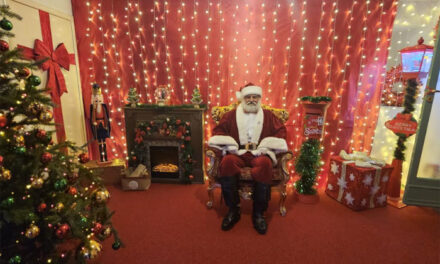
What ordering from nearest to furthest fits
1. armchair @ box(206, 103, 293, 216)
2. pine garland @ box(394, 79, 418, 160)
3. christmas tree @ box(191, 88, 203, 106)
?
armchair @ box(206, 103, 293, 216) < pine garland @ box(394, 79, 418, 160) < christmas tree @ box(191, 88, 203, 106)

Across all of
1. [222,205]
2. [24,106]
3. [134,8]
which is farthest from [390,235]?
[134,8]

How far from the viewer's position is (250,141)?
2.56 metres

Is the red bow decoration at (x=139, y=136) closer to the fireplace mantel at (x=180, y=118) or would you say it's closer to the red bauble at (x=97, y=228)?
the fireplace mantel at (x=180, y=118)

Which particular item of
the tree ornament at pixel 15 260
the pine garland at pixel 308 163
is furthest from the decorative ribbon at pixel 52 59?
the pine garland at pixel 308 163

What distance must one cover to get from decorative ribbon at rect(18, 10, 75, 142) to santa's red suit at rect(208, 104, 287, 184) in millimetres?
2069

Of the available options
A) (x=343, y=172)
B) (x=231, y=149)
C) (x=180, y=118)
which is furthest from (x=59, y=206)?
(x=343, y=172)

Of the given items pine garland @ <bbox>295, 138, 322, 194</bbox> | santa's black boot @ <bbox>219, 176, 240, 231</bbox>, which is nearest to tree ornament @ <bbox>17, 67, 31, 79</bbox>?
santa's black boot @ <bbox>219, 176, 240, 231</bbox>

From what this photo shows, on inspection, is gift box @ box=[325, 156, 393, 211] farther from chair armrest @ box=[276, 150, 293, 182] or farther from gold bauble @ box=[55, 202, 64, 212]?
gold bauble @ box=[55, 202, 64, 212]

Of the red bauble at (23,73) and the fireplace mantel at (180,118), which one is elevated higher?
the red bauble at (23,73)

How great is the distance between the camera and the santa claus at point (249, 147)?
2133 millimetres

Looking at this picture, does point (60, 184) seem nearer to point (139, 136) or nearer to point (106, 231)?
point (106, 231)

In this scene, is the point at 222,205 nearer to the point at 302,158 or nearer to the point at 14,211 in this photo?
the point at 302,158

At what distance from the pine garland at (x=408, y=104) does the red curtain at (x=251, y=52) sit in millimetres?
445

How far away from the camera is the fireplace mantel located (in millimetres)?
3047
